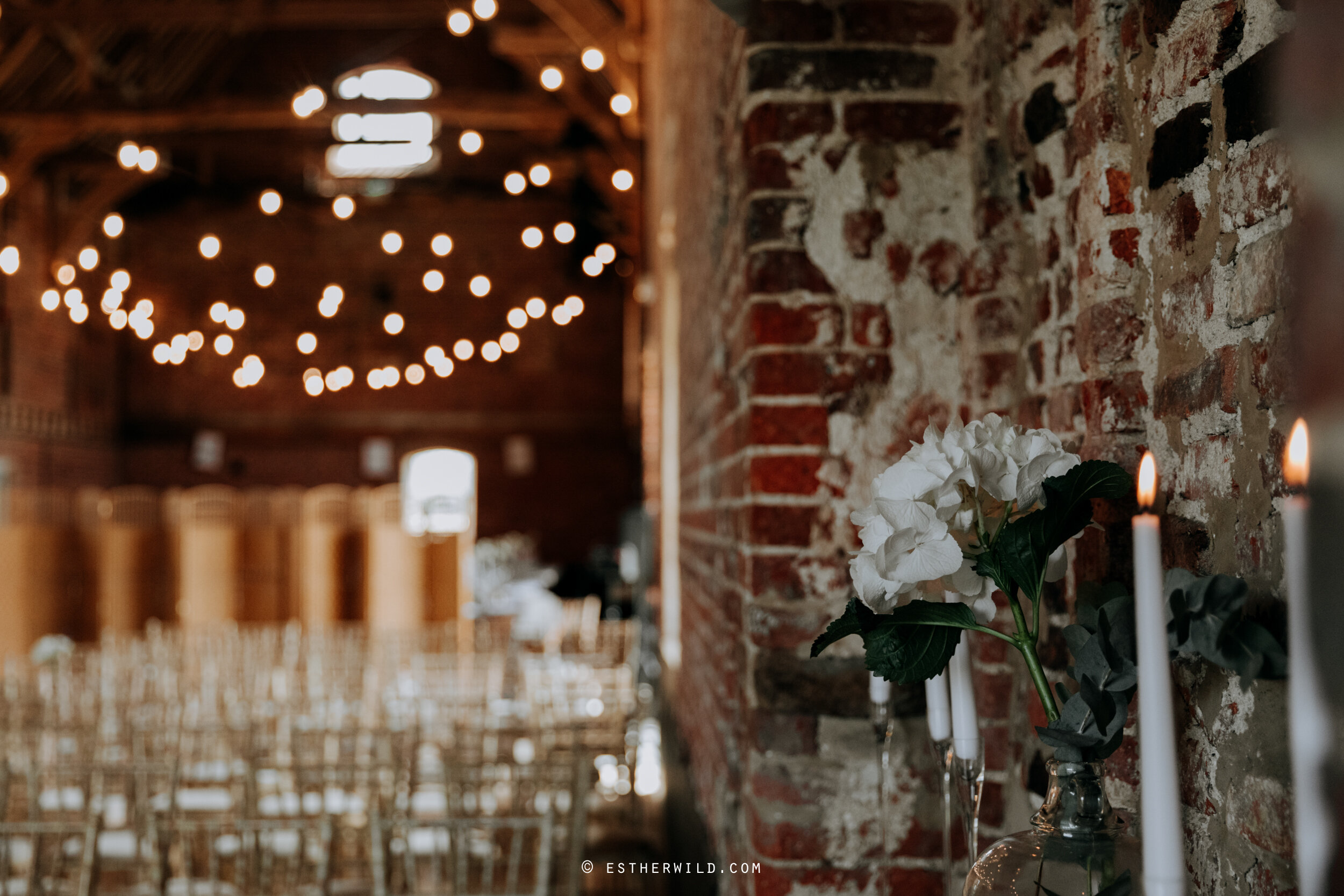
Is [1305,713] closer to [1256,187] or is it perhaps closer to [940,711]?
[1256,187]

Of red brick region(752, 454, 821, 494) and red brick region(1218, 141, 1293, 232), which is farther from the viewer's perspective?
red brick region(752, 454, 821, 494)

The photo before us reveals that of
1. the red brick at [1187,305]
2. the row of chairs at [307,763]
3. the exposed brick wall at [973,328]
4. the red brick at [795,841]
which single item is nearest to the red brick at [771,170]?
the exposed brick wall at [973,328]

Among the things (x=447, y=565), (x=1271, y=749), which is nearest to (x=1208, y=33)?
(x=1271, y=749)

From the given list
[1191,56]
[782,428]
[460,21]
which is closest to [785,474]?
[782,428]

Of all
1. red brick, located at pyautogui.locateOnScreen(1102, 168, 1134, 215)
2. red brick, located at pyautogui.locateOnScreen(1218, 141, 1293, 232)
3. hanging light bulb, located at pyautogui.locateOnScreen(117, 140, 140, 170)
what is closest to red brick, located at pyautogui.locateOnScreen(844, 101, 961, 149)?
red brick, located at pyautogui.locateOnScreen(1102, 168, 1134, 215)

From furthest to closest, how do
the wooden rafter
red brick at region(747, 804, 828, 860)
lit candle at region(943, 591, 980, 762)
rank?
1. the wooden rafter
2. red brick at region(747, 804, 828, 860)
3. lit candle at region(943, 591, 980, 762)

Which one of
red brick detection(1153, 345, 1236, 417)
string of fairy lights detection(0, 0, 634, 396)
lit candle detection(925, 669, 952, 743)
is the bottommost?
lit candle detection(925, 669, 952, 743)

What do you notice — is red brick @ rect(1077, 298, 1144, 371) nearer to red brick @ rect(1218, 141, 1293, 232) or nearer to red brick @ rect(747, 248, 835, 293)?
red brick @ rect(1218, 141, 1293, 232)

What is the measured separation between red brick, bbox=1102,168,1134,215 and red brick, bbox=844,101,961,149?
1.74ft

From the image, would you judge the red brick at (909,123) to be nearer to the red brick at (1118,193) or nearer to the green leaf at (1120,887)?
the red brick at (1118,193)

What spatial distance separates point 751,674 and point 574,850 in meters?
1.13

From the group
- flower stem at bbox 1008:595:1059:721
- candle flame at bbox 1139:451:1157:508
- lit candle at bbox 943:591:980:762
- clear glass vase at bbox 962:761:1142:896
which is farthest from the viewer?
lit candle at bbox 943:591:980:762

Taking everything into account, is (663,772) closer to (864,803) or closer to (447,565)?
(864,803)

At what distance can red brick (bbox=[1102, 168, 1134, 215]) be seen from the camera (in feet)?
3.51
